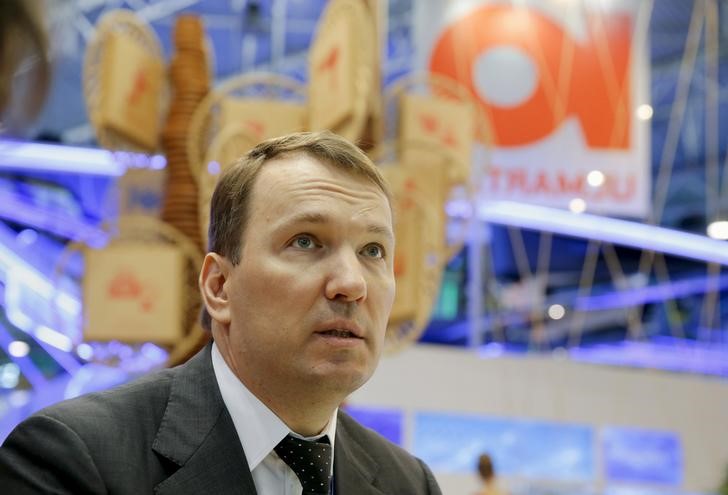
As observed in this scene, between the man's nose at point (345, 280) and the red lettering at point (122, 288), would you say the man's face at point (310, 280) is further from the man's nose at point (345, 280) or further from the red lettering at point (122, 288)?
the red lettering at point (122, 288)

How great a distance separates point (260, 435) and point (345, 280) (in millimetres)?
260

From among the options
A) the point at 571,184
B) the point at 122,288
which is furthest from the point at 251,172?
the point at 571,184

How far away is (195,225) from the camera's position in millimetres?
4176

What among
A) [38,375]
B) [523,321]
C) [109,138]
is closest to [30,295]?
[38,375]

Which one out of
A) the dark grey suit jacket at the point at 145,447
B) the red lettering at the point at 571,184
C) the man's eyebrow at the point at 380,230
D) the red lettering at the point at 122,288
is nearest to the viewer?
the dark grey suit jacket at the point at 145,447

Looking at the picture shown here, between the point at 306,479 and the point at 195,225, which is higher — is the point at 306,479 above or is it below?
above

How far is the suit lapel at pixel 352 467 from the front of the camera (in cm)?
152

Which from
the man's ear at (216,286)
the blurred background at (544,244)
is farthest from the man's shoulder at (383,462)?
the blurred background at (544,244)

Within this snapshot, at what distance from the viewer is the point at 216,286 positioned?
5.06 feet

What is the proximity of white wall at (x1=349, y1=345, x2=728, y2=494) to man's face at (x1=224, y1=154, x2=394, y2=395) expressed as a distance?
248 inches

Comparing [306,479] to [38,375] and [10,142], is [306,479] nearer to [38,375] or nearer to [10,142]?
[10,142]

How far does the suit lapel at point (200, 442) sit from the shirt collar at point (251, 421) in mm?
16

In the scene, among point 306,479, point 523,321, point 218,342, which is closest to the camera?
point 306,479

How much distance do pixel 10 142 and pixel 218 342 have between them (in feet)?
3.31
